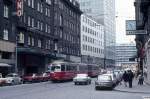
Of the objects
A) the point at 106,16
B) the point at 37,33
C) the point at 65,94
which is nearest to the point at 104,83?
the point at 65,94

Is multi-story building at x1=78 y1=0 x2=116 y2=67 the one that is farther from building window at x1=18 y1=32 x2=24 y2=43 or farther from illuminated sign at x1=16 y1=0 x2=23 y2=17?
illuminated sign at x1=16 y1=0 x2=23 y2=17

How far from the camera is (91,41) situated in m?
124

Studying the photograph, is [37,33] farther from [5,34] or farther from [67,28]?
[67,28]

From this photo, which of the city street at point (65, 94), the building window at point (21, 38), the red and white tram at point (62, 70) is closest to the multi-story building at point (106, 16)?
the building window at point (21, 38)

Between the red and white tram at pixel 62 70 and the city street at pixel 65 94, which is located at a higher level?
the red and white tram at pixel 62 70

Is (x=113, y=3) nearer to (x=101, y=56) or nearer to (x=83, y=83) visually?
(x=101, y=56)

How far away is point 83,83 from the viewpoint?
4781 centimetres

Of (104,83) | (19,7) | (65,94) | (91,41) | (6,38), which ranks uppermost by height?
(19,7)

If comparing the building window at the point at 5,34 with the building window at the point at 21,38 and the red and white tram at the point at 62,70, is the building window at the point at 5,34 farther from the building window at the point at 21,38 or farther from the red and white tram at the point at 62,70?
the red and white tram at the point at 62,70

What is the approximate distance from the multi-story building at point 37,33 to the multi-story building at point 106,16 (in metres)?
45.0

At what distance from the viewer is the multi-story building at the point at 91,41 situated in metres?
115

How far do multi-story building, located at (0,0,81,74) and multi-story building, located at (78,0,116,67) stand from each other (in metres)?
45.0

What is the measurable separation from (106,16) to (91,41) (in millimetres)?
30881

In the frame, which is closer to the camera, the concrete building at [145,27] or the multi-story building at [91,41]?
the concrete building at [145,27]
